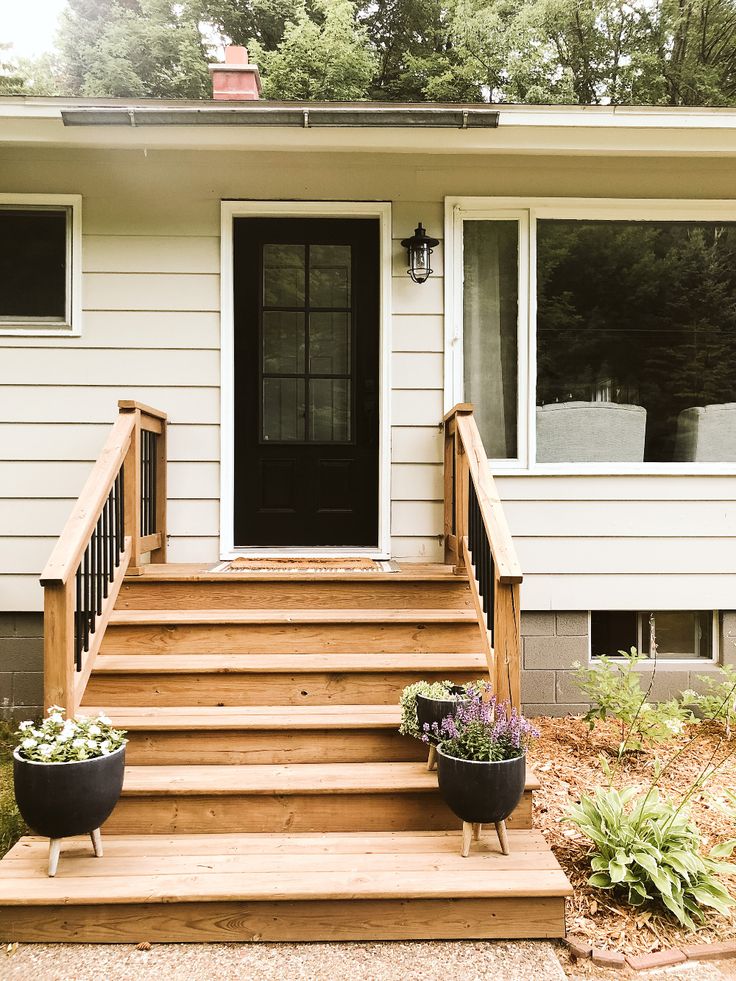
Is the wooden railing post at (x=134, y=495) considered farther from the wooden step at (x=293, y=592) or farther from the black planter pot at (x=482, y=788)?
the black planter pot at (x=482, y=788)

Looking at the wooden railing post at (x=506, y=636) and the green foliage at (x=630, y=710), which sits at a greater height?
the wooden railing post at (x=506, y=636)

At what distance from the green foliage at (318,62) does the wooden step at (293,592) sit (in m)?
13.8

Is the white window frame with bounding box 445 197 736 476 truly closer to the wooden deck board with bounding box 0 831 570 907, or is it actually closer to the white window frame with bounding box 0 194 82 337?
the white window frame with bounding box 0 194 82 337

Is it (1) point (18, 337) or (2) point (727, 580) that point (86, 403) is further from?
(2) point (727, 580)

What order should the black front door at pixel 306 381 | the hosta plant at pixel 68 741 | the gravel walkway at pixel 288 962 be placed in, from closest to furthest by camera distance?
the gravel walkway at pixel 288 962, the hosta plant at pixel 68 741, the black front door at pixel 306 381

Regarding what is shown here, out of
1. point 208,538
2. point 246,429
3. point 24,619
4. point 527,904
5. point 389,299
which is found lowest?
point 527,904

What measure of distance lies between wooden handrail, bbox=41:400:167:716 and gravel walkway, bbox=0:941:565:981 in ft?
2.66

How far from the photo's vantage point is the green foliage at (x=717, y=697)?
3756mm

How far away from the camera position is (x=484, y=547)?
9.98ft

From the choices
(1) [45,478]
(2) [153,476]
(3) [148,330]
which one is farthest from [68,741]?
(3) [148,330]

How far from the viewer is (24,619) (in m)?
4.03

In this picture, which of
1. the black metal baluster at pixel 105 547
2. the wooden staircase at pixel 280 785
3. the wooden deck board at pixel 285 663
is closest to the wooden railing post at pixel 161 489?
the wooden staircase at pixel 280 785

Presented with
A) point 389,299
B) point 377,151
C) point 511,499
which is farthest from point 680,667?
point 377,151

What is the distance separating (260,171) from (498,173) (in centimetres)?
139
